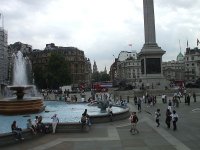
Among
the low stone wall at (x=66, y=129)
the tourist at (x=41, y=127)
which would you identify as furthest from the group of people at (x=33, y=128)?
the low stone wall at (x=66, y=129)

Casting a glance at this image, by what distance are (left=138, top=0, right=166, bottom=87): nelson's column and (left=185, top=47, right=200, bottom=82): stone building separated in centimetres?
11151

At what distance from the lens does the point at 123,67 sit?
18525 centimetres

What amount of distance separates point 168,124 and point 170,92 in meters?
42.0

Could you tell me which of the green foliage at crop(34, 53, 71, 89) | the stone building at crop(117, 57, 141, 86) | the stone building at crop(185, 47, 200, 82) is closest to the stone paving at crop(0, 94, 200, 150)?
the green foliage at crop(34, 53, 71, 89)

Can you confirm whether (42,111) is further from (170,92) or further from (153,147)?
(170,92)

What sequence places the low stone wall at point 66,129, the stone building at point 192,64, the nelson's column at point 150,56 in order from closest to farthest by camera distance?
1. the low stone wall at point 66,129
2. the nelson's column at point 150,56
3. the stone building at point 192,64

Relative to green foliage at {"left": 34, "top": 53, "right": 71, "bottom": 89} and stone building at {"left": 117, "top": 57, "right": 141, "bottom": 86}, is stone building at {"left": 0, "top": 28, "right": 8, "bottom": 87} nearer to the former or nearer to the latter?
green foliage at {"left": 34, "top": 53, "right": 71, "bottom": 89}

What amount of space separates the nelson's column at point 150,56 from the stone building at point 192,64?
366 feet

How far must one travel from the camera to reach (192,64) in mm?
185000

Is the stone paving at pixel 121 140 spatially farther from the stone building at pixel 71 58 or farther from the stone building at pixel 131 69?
the stone building at pixel 131 69

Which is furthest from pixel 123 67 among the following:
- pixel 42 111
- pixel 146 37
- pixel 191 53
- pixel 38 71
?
pixel 42 111

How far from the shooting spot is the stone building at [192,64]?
593 feet

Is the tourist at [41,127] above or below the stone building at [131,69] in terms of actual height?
below

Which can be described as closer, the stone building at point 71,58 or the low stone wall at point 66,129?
the low stone wall at point 66,129
